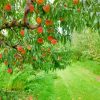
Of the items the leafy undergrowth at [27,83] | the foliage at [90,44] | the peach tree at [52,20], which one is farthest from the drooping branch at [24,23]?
the foliage at [90,44]

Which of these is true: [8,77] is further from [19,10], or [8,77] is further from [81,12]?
[81,12]

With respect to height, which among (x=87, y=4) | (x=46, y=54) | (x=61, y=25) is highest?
(x=87, y=4)

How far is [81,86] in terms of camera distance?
75.0 feet

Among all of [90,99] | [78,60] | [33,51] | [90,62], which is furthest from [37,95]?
[78,60]

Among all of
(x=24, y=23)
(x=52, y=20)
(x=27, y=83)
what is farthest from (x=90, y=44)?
(x=52, y=20)

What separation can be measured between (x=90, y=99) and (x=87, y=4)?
13.5m

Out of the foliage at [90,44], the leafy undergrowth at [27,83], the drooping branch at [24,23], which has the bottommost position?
the leafy undergrowth at [27,83]

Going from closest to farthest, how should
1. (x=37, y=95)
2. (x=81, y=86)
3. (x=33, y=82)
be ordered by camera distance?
(x=37, y=95) < (x=33, y=82) < (x=81, y=86)

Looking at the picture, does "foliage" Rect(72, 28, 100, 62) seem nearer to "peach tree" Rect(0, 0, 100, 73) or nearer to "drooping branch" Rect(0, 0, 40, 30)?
"drooping branch" Rect(0, 0, 40, 30)

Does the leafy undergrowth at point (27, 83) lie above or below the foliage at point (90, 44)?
below

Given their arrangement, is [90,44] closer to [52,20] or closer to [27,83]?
[27,83]

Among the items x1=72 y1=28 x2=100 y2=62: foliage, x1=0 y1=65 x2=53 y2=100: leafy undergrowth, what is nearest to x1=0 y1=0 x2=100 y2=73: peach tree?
x1=0 y1=65 x2=53 y2=100: leafy undergrowth

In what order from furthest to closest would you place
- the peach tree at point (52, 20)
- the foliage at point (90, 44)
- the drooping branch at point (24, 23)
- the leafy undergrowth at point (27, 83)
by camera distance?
the foliage at point (90, 44) < the leafy undergrowth at point (27, 83) < the drooping branch at point (24, 23) < the peach tree at point (52, 20)

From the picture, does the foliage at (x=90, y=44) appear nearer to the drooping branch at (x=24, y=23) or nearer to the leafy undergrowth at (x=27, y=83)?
the leafy undergrowth at (x=27, y=83)
